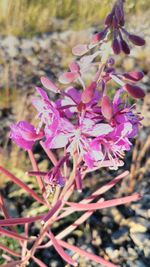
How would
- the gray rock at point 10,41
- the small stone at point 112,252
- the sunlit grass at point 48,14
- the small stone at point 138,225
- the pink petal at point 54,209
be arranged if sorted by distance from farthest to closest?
the sunlit grass at point 48,14
the gray rock at point 10,41
the small stone at point 138,225
the small stone at point 112,252
the pink petal at point 54,209

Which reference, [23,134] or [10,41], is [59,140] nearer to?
[23,134]

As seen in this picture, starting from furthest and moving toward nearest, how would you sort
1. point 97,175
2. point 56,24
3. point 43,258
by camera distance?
point 56,24 → point 97,175 → point 43,258

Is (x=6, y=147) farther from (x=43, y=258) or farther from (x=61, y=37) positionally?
(x=61, y=37)

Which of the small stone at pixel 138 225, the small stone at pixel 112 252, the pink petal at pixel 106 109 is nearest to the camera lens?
the pink petal at pixel 106 109

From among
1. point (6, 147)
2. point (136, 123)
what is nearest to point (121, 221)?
point (6, 147)

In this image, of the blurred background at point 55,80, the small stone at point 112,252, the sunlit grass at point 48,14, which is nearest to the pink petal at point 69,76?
the blurred background at point 55,80

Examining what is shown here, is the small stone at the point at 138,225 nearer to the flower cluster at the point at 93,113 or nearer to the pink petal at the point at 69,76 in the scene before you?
the flower cluster at the point at 93,113

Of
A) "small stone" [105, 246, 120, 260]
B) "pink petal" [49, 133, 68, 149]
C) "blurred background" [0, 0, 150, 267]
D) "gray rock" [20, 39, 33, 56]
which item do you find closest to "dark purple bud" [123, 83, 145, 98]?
"pink petal" [49, 133, 68, 149]
